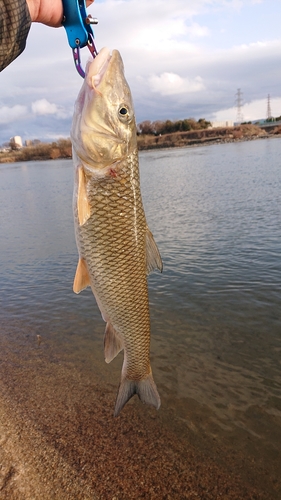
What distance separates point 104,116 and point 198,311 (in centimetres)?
492

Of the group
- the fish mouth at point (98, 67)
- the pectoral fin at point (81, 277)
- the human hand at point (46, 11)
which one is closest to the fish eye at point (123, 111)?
the fish mouth at point (98, 67)

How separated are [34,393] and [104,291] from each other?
231 cm

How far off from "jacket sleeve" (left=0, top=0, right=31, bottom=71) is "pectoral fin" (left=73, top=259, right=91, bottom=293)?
4.63 ft

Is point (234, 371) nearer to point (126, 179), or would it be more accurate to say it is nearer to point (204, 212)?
point (126, 179)

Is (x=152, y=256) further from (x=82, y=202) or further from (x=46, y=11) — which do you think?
(x=46, y=11)

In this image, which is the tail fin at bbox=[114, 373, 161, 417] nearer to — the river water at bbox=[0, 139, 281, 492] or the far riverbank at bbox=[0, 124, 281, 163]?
the river water at bbox=[0, 139, 281, 492]

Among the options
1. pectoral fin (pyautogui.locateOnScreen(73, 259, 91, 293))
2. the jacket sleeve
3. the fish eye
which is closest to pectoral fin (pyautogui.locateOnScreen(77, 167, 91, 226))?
pectoral fin (pyautogui.locateOnScreen(73, 259, 91, 293))

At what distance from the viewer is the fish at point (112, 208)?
252 cm

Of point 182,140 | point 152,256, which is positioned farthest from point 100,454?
point 182,140

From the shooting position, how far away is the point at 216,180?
75.3ft

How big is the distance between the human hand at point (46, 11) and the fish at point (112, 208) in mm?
370

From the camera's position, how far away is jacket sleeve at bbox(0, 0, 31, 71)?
2.00 m

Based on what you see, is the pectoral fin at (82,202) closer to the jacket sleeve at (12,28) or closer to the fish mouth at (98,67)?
the fish mouth at (98,67)

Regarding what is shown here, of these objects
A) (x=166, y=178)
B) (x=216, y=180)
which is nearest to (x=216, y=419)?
(x=216, y=180)
